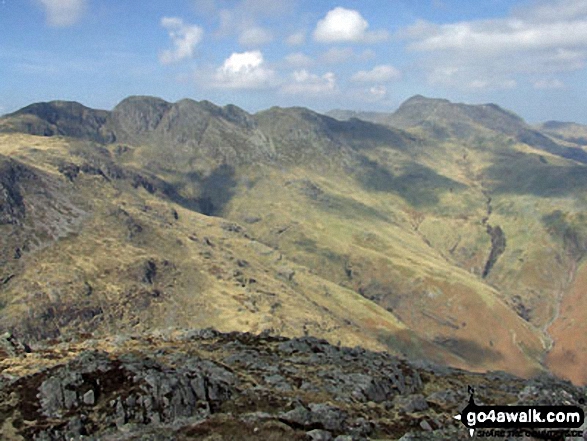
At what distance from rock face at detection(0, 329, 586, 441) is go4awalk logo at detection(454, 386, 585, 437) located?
320 cm

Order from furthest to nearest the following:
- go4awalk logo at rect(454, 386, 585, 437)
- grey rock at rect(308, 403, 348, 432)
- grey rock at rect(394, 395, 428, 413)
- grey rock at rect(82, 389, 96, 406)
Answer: grey rock at rect(394, 395, 428, 413) → grey rock at rect(82, 389, 96, 406) → grey rock at rect(308, 403, 348, 432) → go4awalk logo at rect(454, 386, 585, 437)

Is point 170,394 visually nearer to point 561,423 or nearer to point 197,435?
point 197,435

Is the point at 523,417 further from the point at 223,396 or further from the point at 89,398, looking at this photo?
the point at 89,398

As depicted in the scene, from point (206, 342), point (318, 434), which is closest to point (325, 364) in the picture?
point (206, 342)

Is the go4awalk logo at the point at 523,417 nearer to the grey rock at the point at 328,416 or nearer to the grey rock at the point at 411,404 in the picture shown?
the grey rock at the point at 328,416

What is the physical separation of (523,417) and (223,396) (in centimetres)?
3615

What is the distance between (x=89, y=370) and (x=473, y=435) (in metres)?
47.7

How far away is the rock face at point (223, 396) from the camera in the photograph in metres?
52.2

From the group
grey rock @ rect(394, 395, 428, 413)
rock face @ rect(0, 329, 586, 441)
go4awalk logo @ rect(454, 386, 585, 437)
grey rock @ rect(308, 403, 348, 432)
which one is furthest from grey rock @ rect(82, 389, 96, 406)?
go4awalk logo @ rect(454, 386, 585, 437)

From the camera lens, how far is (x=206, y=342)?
97.9 m

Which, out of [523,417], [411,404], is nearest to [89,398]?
[411,404]

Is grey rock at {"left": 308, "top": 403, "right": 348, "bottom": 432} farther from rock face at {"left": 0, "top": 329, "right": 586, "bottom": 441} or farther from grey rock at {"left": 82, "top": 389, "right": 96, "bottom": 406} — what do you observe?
grey rock at {"left": 82, "top": 389, "right": 96, "bottom": 406}

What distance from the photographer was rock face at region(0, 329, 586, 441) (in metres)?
52.2

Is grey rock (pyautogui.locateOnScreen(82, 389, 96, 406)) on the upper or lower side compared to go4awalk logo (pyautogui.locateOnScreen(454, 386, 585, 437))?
upper
